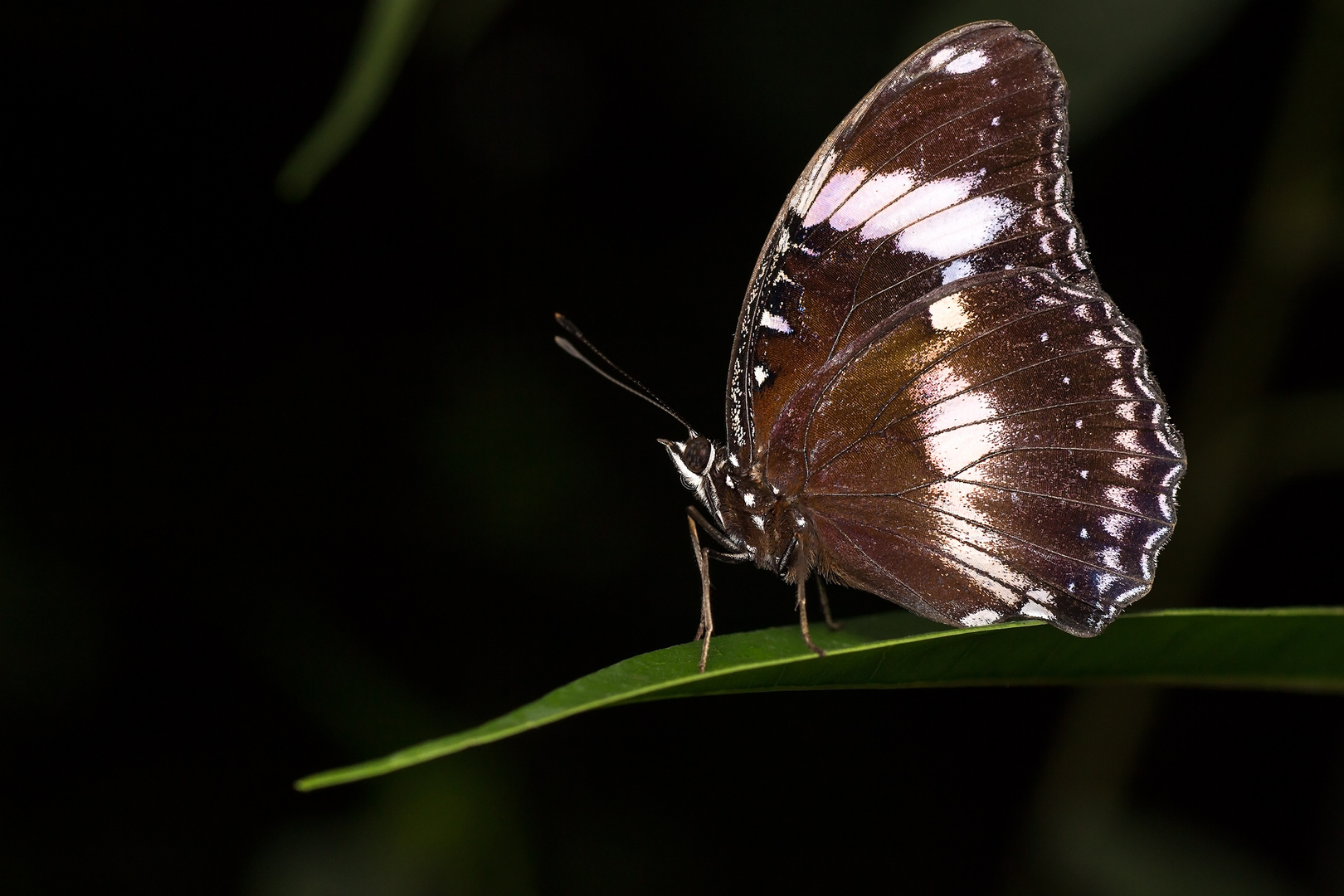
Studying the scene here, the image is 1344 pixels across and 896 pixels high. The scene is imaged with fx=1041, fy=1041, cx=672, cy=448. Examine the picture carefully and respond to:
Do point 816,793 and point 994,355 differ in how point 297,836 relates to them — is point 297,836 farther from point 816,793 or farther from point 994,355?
point 994,355

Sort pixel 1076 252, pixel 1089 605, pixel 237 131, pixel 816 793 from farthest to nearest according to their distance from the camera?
pixel 816 793 → pixel 237 131 → pixel 1076 252 → pixel 1089 605

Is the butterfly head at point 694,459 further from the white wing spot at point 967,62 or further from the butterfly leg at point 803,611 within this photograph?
the white wing spot at point 967,62

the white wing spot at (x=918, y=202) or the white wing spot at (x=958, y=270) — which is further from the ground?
the white wing spot at (x=918, y=202)

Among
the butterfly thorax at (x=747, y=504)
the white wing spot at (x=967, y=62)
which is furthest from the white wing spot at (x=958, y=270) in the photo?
the butterfly thorax at (x=747, y=504)

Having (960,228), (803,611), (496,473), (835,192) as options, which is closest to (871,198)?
(835,192)

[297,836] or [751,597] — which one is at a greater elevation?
[297,836]

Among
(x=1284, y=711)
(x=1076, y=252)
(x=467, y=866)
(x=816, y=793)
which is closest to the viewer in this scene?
(x=1076, y=252)

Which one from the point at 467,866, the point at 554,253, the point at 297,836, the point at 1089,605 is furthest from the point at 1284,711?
the point at 297,836
